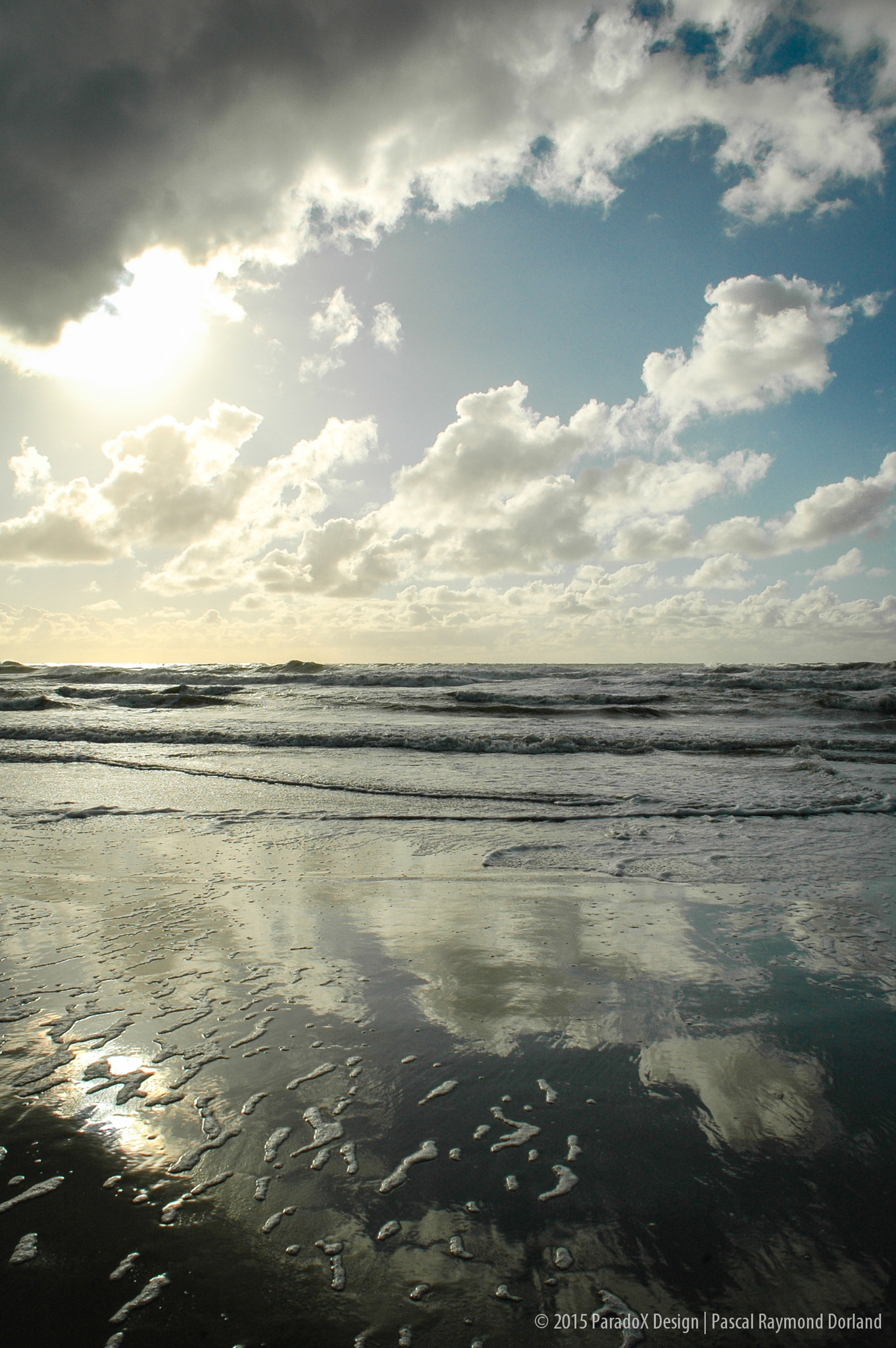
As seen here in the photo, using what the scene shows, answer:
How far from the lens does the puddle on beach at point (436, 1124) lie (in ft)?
5.07

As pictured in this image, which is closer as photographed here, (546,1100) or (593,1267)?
(593,1267)

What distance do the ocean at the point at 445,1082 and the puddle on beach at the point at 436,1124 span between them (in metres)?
0.01

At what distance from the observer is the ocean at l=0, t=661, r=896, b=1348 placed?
1550 mm

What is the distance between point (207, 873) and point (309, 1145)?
3.13 metres

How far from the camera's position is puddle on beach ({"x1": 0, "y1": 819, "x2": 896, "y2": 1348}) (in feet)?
5.07

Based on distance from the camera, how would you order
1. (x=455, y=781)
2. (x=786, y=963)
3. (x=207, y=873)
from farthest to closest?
(x=455, y=781) → (x=207, y=873) → (x=786, y=963)

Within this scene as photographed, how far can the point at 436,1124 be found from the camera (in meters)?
2.14

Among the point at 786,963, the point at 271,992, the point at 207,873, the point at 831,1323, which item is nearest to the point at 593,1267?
the point at 831,1323

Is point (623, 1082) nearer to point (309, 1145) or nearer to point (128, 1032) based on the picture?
point (309, 1145)

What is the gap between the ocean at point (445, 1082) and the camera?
1.55 meters

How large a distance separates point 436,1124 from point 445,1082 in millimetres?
236

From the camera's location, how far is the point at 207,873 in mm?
4859

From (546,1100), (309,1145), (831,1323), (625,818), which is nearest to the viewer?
(831,1323)

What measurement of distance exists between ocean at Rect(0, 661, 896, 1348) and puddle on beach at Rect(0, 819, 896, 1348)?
10 mm
